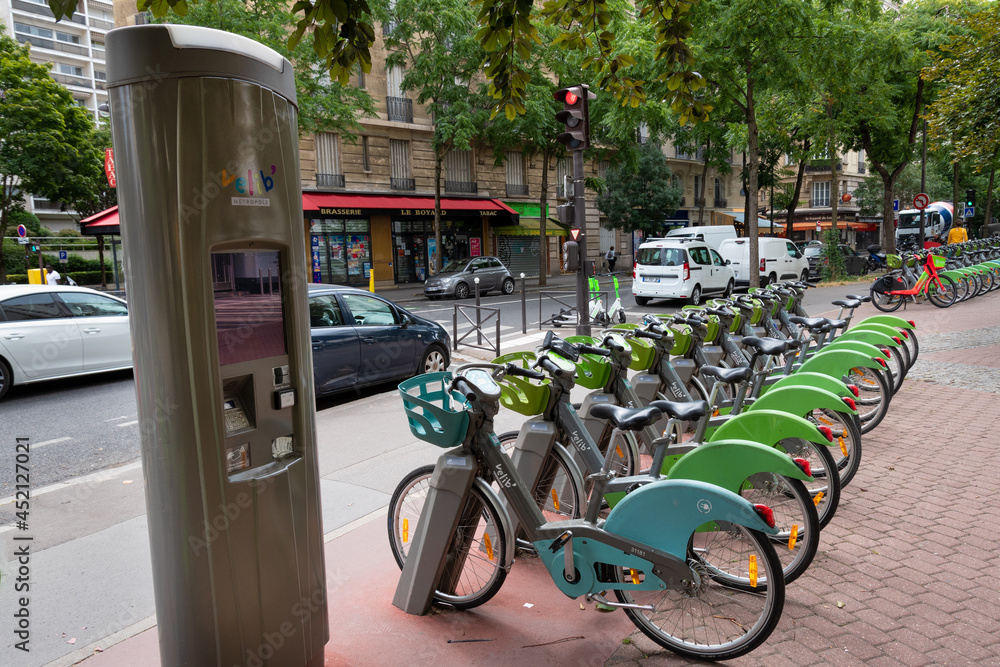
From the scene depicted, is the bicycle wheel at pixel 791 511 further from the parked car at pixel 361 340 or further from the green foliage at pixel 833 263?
the green foliage at pixel 833 263

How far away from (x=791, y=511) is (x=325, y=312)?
6285 mm

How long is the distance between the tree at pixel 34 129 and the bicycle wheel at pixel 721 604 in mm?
23054

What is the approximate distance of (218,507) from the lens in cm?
236

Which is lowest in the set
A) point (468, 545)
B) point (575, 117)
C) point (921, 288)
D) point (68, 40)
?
point (468, 545)

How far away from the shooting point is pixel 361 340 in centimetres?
859

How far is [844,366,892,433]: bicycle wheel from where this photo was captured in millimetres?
5773

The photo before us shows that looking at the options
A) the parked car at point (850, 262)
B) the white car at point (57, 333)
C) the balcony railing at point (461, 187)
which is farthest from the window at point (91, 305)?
the parked car at point (850, 262)

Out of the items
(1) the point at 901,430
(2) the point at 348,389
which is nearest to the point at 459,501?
(1) the point at 901,430

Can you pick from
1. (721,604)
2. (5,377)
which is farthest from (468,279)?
(721,604)

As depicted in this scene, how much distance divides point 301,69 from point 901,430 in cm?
2063

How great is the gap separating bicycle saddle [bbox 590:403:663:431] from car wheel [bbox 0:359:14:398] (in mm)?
8449

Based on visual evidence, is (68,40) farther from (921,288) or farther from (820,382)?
(820,382)

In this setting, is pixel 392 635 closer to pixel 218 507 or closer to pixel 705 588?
pixel 218 507

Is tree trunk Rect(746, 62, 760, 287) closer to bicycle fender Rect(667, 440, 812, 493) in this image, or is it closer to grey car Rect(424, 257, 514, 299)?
grey car Rect(424, 257, 514, 299)
